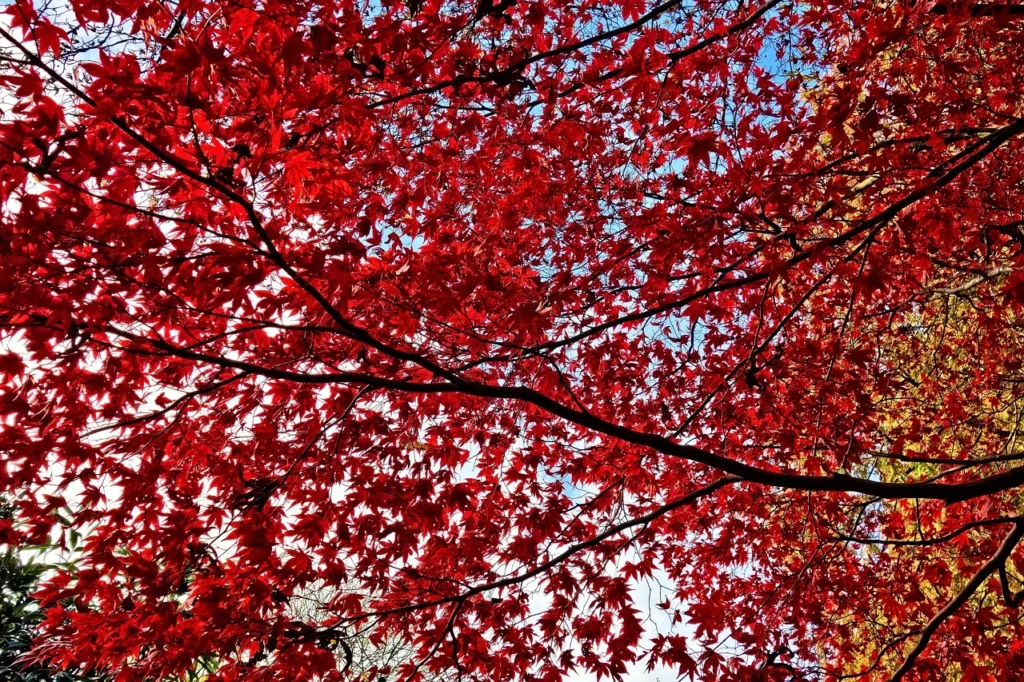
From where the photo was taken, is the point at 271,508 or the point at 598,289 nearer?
the point at 271,508

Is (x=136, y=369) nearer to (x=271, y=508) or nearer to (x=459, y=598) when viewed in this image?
(x=271, y=508)

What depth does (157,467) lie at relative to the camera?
15.9 ft

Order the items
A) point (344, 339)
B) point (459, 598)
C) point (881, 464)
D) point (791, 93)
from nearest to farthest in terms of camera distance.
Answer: point (459, 598), point (344, 339), point (791, 93), point (881, 464)

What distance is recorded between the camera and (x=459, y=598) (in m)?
4.36

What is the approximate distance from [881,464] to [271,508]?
10564mm

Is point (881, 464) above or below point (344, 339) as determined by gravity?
above

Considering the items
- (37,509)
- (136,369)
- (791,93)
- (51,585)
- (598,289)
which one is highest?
(791,93)

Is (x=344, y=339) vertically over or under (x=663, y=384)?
under

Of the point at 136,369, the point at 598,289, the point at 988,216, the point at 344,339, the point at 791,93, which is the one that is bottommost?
the point at 136,369

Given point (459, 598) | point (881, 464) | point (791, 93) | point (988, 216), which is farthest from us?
point (881, 464)

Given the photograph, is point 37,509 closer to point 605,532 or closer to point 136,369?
point 136,369

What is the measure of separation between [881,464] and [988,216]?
19.7ft

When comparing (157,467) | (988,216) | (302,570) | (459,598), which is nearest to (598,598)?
(459,598)

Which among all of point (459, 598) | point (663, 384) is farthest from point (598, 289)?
point (459, 598)
